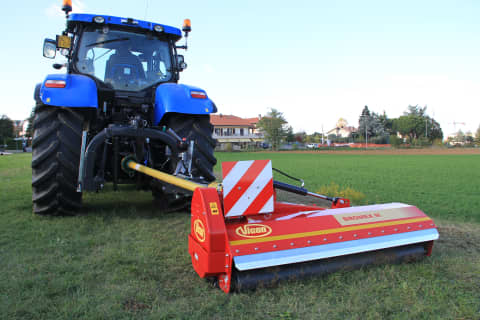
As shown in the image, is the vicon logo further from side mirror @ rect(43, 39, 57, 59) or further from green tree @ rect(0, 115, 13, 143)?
green tree @ rect(0, 115, 13, 143)

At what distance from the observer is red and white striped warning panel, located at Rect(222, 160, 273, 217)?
262 cm

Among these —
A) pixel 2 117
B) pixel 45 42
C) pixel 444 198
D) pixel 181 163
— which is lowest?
pixel 444 198

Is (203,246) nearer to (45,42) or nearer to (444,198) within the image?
(45,42)

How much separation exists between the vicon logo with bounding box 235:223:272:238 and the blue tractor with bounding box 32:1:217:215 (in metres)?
1.24

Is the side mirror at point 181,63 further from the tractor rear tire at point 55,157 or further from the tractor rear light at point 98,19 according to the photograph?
the tractor rear tire at point 55,157

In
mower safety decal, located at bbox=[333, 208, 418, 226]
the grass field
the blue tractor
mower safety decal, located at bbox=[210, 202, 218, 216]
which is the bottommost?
the grass field

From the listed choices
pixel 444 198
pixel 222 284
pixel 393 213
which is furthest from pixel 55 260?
pixel 444 198

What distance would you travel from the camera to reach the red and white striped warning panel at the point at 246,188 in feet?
8.60

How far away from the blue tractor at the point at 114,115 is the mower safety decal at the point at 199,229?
40.1 inches

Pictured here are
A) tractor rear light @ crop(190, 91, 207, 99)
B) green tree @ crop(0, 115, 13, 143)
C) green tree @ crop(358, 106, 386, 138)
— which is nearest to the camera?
tractor rear light @ crop(190, 91, 207, 99)

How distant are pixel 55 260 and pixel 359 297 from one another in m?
2.39

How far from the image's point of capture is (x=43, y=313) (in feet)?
6.85

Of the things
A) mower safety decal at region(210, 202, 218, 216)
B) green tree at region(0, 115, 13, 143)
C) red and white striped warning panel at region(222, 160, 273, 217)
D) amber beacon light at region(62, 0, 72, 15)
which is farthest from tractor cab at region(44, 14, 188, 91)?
green tree at region(0, 115, 13, 143)

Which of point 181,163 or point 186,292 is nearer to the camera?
point 186,292
